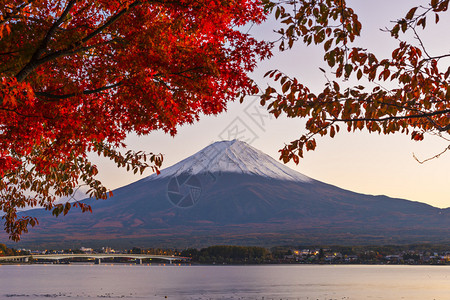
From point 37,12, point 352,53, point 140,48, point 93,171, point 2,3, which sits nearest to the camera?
point 2,3

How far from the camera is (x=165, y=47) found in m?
9.88

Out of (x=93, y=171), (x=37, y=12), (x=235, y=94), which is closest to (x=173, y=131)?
(x=235, y=94)

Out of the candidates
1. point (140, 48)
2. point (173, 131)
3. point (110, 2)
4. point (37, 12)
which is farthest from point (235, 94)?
point (37, 12)

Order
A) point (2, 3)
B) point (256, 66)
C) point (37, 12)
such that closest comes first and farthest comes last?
point (2, 3), point (37, 12), point (256, 66)

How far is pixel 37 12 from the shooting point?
9062 mm

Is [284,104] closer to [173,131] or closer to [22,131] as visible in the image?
[173,131]

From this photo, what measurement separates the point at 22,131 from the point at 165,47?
10.3 feet

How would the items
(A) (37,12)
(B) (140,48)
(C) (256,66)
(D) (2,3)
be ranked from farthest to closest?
1. (C) (256,66)
2. (B) (140,48)
3. (A) (37,12)
4. (D) (2,3)

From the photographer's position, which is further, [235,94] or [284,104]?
[235,94]

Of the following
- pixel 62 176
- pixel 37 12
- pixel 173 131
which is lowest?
pixel 62 176

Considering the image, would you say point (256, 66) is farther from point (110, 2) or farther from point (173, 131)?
→ point (110, 2)

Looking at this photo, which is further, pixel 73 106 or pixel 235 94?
pixel 235 94

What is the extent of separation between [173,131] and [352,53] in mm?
4367

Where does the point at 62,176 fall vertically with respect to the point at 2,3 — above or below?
below
